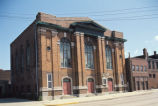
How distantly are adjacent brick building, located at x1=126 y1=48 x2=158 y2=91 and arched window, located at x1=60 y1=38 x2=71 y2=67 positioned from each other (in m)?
16.9

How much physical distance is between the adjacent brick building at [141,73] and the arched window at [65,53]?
16884mm

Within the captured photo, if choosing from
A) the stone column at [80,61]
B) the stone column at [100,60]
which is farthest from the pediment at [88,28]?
the stone column at [100,60]

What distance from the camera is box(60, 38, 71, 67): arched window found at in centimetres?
2852

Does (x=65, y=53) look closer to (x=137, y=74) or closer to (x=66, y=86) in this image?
(x=66, y=86)

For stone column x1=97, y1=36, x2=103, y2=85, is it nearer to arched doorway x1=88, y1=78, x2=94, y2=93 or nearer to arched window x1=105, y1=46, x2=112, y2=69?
arched doorway x1=88, y1=78, x2=94, y2=93

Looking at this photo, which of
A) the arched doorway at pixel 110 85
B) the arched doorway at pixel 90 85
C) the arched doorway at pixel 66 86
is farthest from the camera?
the arched doorway at pixel 110 85

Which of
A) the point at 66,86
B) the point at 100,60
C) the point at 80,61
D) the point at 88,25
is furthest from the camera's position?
the point at 100,60

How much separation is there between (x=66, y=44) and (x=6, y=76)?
2488cm

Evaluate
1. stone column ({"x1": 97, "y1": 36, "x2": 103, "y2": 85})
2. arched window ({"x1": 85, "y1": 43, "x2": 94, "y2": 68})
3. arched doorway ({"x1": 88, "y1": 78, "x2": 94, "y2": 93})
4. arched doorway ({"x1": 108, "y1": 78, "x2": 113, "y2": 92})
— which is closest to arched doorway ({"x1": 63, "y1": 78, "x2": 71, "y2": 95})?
arched doorway ({"x1": 88, "y1": 78, "x2": 94, "y2": 93})

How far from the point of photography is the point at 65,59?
94.6 feet

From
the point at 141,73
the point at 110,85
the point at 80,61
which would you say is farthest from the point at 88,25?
the point at 141,73

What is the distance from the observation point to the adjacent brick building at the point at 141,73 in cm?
4003

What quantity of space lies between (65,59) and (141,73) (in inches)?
897

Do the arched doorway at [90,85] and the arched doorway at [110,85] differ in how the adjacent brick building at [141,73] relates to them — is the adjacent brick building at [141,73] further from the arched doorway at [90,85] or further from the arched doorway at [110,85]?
the arched doorway at [90,85]
